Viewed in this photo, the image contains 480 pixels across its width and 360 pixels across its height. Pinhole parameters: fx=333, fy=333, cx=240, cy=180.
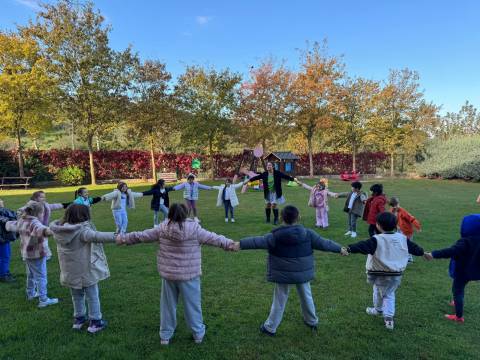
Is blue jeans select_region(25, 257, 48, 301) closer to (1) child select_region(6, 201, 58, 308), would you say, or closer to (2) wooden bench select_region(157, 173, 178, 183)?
(1) child select_region(6, 201, 58, 308)

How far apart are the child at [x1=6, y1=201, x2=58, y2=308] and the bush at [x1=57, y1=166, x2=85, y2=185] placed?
25111mm

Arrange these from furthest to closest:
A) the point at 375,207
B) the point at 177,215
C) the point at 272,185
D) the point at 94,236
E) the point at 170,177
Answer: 1. the point at 170,177
2. the point at 272,185
3. the point at 375,207
4. the point at 94,236
5. the point at 177,215

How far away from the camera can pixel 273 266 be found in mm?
4219

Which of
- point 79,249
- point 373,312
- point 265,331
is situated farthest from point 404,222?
point 79,249

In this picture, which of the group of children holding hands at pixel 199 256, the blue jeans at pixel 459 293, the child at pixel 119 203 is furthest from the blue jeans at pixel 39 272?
the blue jeans at pixel 459 293

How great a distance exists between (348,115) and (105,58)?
25.6 m

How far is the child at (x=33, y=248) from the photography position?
5066 mm

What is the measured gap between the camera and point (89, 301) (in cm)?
443

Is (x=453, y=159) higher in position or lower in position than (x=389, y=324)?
higher

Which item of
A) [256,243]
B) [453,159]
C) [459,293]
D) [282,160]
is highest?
[282,160]

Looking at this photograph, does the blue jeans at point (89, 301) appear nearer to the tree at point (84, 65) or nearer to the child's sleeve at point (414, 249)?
the child's sleeve at point (414, 249)

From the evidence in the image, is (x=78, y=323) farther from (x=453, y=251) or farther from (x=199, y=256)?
(x=453, y=251)

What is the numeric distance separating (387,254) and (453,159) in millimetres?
36077

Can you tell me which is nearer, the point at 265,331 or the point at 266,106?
the point at 265,331
